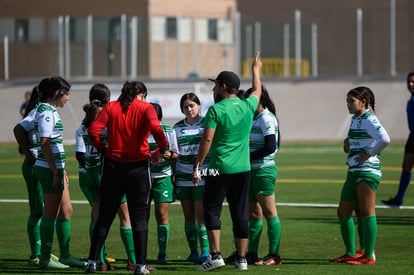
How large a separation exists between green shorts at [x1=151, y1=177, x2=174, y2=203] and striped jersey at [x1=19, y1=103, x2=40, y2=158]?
145 cm

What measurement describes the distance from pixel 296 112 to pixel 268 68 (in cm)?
442

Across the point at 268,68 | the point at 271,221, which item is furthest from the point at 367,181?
the point at 268,68

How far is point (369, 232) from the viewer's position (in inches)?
425

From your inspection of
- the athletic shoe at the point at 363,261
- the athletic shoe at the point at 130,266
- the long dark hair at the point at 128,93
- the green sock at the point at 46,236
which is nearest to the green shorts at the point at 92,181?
the green sock at the point at 46,236

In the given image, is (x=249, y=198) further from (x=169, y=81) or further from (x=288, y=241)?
(x=169, y=81)

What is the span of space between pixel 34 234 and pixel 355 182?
A: 3.82 m

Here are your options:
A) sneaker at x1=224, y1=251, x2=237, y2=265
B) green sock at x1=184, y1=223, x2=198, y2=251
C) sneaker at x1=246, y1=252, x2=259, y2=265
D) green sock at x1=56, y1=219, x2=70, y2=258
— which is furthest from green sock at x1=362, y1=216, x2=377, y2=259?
green sock at x1=56, y1=219, x2=70, y2=258

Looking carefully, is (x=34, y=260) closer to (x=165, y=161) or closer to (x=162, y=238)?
(x=162, y=238)

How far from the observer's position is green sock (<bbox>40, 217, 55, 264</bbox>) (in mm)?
10516

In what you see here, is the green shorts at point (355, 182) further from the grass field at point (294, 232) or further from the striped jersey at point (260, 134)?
the striped jersey at point (260, 134)

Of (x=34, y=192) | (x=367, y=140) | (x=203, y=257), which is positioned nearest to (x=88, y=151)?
(x=34, y=192)

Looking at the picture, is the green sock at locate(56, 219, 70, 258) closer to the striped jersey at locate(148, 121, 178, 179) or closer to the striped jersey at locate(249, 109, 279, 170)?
the striped jersey at locate(148, 121, 178, 179)

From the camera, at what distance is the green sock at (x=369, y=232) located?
1078cm

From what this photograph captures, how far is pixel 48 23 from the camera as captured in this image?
4672 cm
